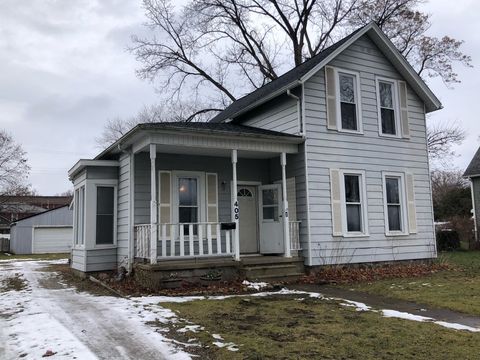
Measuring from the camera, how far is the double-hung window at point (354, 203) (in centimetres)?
1227

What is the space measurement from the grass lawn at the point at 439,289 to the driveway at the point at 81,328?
15.3 feet

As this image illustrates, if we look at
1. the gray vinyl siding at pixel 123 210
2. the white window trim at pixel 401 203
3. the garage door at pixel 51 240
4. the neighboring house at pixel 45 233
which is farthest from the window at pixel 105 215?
the garage door at pixel 51 240

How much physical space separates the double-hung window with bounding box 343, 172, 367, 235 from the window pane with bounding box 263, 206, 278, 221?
6.26 feet

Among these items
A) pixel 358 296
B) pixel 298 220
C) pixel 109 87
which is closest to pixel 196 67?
pixel 109 87

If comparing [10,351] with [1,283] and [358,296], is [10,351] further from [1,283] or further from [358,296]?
[1,283]

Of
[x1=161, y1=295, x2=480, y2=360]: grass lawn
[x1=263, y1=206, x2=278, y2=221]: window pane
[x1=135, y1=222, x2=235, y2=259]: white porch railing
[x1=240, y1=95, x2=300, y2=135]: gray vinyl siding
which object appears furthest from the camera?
[x1=263, y1=206, x2=278, y2=221]: window pane

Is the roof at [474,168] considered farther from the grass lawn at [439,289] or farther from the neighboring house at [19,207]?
the neighboring house at [19,207]

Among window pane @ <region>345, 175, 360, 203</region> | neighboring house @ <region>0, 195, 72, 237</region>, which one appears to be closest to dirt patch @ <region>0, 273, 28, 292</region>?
window pane @ <region>345, 175, 360, 203</region>

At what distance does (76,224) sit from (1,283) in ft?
8.57

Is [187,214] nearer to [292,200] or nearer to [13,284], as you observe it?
[292,200]

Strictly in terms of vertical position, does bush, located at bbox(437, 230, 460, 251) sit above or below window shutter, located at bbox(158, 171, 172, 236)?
below

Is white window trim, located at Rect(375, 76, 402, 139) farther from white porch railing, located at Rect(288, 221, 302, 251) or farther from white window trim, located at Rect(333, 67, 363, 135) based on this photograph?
white porch railing, located at Rect(288, 221, 302, 251)

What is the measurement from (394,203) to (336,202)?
7.38 ft

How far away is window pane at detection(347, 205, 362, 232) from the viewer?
484 inches
